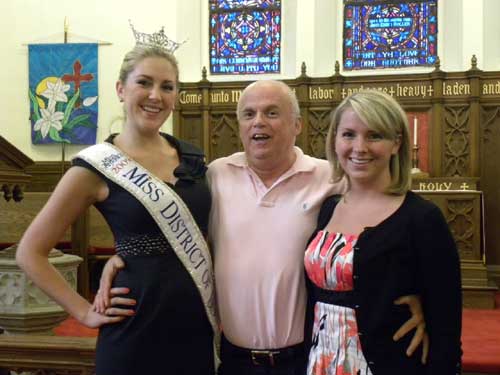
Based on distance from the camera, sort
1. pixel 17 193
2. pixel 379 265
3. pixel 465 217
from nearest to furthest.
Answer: pixel 379 265, pixel 17 193, pixel 465 217

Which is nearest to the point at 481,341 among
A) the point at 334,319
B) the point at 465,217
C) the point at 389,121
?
the point at 465,217

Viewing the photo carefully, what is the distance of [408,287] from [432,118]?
570 centimetres

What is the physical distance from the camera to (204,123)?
24.6 feet

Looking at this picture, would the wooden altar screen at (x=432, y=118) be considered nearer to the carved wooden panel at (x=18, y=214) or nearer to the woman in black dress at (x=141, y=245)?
the carved wooden panel at (x=18, y=214)

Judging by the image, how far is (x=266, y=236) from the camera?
6.36 feet

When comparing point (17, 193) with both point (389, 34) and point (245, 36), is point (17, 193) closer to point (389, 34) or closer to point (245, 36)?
point (245, 36)

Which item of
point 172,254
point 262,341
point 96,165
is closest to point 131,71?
point 96,165

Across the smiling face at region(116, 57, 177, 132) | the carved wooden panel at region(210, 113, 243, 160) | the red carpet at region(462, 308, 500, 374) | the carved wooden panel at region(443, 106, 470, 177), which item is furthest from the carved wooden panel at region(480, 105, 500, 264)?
the smiling face at region(116, 57, 177, 132)

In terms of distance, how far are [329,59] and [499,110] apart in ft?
6.76

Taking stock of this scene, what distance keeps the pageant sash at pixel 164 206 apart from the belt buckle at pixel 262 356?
0.49 ft

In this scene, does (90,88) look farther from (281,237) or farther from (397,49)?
(281,237)

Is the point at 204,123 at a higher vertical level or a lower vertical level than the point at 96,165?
higher

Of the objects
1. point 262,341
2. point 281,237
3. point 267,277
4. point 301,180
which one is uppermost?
point 301,180

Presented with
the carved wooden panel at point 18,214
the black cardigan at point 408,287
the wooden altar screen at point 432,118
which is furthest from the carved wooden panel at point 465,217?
the black cardigan at point 408,287
